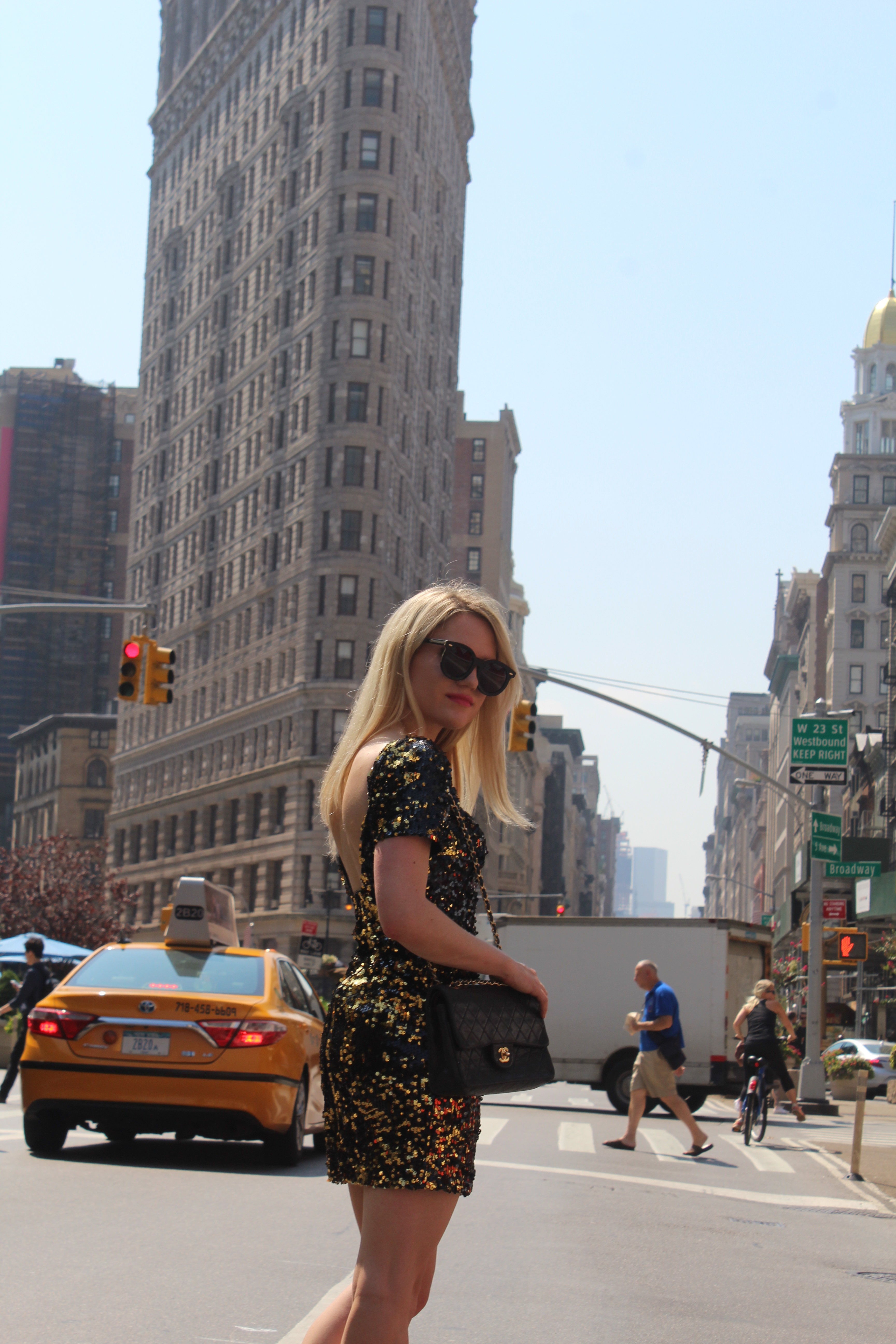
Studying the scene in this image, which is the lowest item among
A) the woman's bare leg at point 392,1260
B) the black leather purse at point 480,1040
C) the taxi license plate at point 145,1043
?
the taxi license plate at point 145,1043

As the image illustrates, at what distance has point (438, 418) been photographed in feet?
312

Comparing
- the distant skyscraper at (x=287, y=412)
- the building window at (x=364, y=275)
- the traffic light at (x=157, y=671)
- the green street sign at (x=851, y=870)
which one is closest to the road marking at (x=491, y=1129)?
the traffic light at (x=157, y=671)

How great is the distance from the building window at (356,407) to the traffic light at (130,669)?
58.9 m

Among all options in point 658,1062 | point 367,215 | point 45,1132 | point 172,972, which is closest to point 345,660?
point 367,215

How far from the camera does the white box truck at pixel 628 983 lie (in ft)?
77.9

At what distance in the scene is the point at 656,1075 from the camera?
15508 mm

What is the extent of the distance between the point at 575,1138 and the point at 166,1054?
7.41 metres

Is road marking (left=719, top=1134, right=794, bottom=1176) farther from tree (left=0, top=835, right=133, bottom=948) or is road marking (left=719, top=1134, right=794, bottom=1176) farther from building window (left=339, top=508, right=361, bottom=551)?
building window (left=339, top=508, right=361, bottom=551)

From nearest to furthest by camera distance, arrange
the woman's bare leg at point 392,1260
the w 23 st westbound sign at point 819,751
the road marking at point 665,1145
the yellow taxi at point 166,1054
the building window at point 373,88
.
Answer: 1. the woman's bare leg at point 392,1260
2. the yellow taxi at point 166,1054
3. the road marking at point 665,1145
4. the w 23 st westbound sign at point 819,751
5. the building window at point 373,88

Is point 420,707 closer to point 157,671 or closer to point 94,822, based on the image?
point 157,671

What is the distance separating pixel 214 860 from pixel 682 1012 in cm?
6666

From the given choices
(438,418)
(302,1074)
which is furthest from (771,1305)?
(438,418)

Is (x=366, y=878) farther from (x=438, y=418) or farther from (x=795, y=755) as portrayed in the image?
(x=438, y=418)

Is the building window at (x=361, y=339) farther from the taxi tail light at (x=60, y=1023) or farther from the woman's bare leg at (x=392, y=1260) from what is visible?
the woman's bare leg at (x=392, y=1260)
